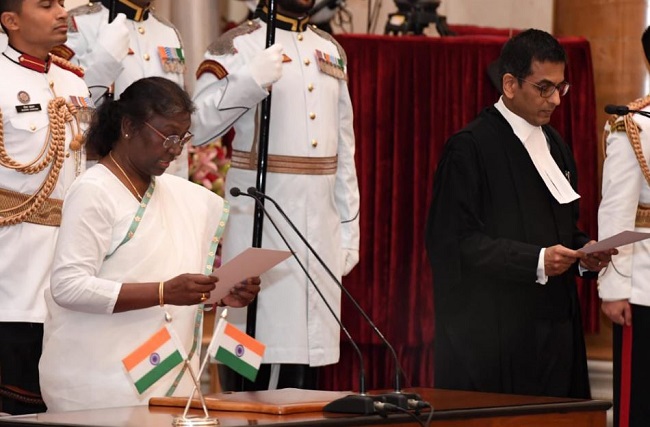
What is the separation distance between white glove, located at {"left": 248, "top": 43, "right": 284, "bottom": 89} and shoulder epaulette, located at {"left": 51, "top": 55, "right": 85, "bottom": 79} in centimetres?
68

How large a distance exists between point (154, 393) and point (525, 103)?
183 centimetres

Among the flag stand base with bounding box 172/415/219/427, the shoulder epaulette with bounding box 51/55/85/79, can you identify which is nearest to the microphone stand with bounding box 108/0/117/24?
the shoulder epaulette with bounding box 51/55/85/79

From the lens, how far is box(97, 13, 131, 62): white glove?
5074 millimetres

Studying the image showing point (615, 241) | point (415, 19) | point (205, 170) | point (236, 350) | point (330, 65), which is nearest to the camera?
point (236, 350)

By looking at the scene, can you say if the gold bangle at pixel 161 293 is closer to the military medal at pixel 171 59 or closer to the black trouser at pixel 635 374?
the military medal at pixel 171 59

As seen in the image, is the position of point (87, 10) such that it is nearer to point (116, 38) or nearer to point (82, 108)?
point (116, 38)

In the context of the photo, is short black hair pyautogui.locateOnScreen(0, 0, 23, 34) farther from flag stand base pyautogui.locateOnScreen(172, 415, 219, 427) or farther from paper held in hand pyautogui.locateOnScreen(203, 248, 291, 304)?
flag stand base pyautogui.locateOnScreen(172, 415, 219, 427)

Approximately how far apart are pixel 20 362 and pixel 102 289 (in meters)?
0.95

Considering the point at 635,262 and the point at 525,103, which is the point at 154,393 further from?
the point at 635,262

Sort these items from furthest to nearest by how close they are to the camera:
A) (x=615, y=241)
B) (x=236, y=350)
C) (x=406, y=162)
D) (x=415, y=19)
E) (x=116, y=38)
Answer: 1. (x=415, y=19)
2. (x=406, y=162)
3. (x=116, y=38)
4. (x=615, y=241)
5. (x=236, y=350)

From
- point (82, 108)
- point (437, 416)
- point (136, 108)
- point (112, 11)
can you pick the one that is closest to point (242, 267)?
point (136, 108)

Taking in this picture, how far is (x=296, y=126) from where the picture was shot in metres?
5.64

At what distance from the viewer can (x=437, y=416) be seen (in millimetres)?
3502

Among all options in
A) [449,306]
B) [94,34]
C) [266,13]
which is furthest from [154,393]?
[266,13]
